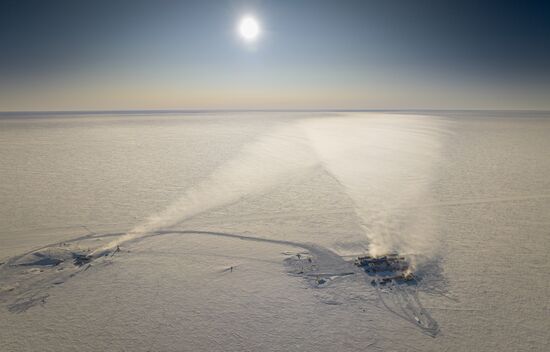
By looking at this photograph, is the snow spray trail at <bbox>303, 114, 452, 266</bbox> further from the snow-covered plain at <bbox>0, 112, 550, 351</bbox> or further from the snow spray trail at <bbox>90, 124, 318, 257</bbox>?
the snow spray trail at <bbox>90, 124, 318, 257</bbox>

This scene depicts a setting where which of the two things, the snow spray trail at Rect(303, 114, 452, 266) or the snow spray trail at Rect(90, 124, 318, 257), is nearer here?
the snow spray trail at Rect(303, 114, 452, 266)

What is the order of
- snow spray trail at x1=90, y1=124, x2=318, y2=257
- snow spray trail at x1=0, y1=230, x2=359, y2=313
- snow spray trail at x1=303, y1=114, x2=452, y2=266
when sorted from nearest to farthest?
snow spray trail at x1=0, y1=230, x2=359, y2=313
snow spray trail at x1=303, y1=114, x2=452, y2=266
snow spray trail at x1=90, y1=124, x2=318, y2=257

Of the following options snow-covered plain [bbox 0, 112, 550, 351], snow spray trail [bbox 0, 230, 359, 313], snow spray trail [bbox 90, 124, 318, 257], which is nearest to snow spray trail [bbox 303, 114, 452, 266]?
snow-covered plain [bbox 0, 112, 550, 351]

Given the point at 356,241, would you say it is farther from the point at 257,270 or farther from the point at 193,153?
the point at 193,153

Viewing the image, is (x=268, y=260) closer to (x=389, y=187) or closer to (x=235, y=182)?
(x=235, y=182)

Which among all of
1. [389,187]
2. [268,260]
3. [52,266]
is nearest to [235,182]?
[389,187]

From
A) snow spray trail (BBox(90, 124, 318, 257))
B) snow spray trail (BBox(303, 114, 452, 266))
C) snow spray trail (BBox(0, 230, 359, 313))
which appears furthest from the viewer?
snow spray trail (BBox(90, 124, 318, 257))

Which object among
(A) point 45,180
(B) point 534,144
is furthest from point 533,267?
(B) point 534,144

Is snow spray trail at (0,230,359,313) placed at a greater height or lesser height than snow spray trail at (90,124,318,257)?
lesser
